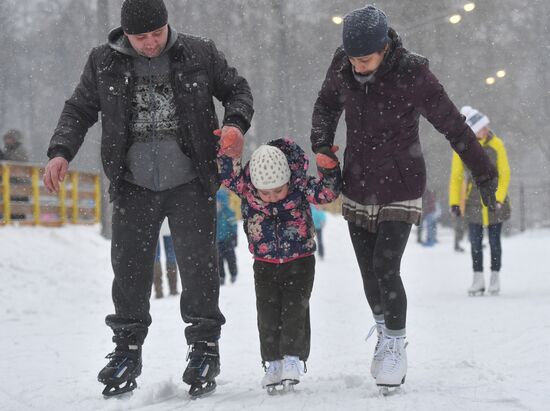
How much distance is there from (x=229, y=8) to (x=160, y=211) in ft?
59.2

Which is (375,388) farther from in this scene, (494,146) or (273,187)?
(494,146)

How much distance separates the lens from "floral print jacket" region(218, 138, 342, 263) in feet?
12.0

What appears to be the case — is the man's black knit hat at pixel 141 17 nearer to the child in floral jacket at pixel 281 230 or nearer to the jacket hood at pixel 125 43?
the jacket hood at pixel 125 43

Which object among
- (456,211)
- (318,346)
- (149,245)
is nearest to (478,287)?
(456,211)

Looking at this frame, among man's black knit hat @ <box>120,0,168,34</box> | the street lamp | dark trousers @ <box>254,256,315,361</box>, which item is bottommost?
dark trousers @ <box>254,256,315,361</box>

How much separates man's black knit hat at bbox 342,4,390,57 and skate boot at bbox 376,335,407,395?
130 cm

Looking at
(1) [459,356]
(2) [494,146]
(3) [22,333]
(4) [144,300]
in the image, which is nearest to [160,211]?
(4) [144,300]

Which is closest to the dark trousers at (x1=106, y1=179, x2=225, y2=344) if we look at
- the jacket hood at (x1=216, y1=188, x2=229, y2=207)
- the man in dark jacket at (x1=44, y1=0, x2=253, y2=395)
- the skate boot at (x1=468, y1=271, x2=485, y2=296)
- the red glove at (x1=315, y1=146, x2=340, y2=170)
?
the man in dark jacket at (x1=44, y1=0, x2=253, y2=395)

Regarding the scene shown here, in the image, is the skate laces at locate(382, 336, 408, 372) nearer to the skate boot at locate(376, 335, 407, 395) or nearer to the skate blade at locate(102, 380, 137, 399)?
the skate boot at locate(376, 335, 407, 395)

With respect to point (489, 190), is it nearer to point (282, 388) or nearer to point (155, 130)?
point (282, 388)

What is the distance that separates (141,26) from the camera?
3393 mm

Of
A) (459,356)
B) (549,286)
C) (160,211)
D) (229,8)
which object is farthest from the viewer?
(229,8)

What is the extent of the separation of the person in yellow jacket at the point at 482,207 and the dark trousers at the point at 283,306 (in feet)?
13.9

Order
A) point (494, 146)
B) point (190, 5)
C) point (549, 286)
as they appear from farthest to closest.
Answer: point (190, 5) → point (549, 286) → point (494, 146)
